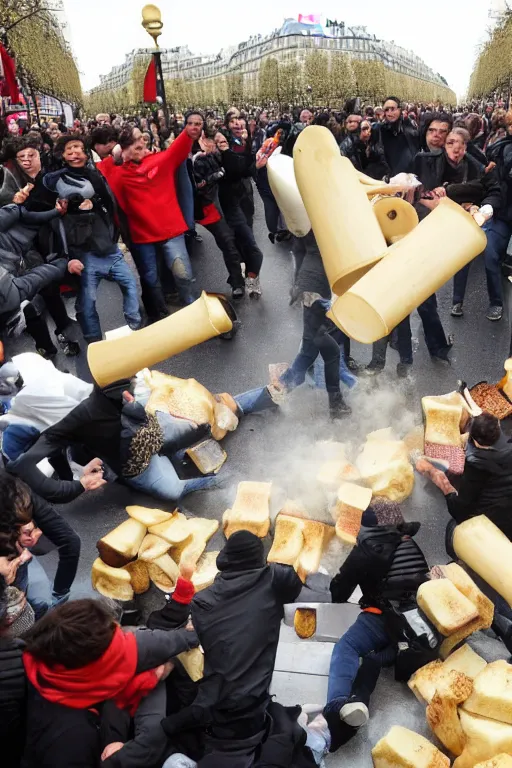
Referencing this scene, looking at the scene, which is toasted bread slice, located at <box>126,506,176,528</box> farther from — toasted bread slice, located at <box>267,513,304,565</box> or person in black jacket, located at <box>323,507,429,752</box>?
person in black jacket, located at <box>323,507,429,752</box>

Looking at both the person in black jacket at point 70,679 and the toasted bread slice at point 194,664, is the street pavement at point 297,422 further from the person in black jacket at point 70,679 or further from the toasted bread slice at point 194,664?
the person in black jacket at point 70,679

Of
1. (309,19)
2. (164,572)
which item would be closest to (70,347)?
(164,572)

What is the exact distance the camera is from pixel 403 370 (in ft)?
17.1

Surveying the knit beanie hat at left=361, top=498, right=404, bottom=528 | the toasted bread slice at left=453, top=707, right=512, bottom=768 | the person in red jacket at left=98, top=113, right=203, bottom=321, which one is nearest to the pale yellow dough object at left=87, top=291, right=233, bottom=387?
the knit beanie hat at left=361, top=498, right=404, bottom=528

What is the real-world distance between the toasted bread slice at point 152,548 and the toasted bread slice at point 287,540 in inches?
25.5

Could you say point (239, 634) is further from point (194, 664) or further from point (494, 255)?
point (494, 255)

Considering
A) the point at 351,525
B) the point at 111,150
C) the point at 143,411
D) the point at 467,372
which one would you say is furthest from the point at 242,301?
the point at 351,525

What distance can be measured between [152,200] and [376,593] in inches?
167

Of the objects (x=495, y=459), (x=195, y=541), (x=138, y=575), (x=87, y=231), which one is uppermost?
(x=87, y=231)

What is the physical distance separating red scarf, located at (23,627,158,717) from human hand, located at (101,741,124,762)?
0.52 feet

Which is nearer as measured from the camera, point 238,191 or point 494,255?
point 494,255

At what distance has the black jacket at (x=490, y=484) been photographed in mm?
3250

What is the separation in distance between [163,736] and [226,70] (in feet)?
396

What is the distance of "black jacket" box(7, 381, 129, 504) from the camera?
3483 millimetres
